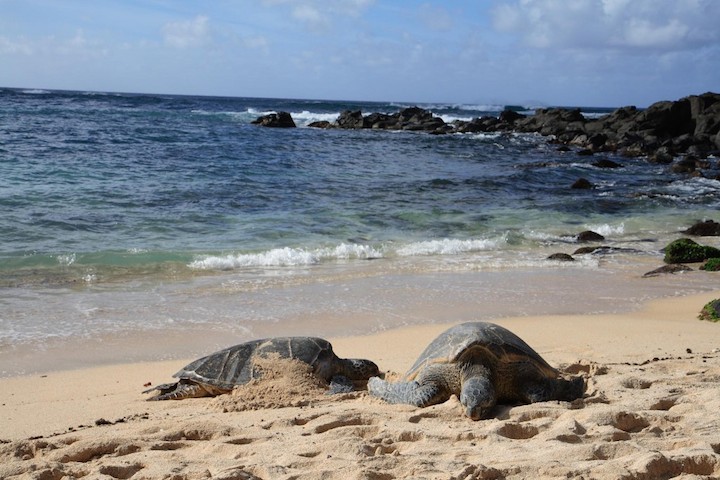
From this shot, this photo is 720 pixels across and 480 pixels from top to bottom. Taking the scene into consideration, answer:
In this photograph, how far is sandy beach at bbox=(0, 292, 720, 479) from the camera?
3.91 metres

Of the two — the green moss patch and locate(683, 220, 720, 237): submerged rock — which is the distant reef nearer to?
locate(683, 220, 720, 237): submerged rock

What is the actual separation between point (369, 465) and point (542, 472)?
38.1 inches

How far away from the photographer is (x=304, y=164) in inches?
997

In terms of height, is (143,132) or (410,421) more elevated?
(143,132)

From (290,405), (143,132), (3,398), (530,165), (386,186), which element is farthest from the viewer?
(143,132)

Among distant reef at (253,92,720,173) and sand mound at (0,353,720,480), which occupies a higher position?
distant reef at (253,92,720,173)

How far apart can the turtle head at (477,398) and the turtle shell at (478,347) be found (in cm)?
28

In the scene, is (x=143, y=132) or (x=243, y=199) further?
(x=143, y=132)

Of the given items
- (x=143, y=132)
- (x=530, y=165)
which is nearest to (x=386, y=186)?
(x=530, y=165)

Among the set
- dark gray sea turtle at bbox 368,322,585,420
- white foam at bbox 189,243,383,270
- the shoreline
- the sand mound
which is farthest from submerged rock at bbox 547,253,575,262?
dark gray sea turtle at bbox 368,322,585,420

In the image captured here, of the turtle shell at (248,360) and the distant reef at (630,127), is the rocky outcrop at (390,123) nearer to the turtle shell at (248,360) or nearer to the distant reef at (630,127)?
the distant reef at (630,127)

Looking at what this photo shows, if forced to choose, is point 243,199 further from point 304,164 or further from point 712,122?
point 712,122

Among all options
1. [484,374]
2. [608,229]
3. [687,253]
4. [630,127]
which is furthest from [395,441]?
[630,127]

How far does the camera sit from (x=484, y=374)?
5094 millimetres
